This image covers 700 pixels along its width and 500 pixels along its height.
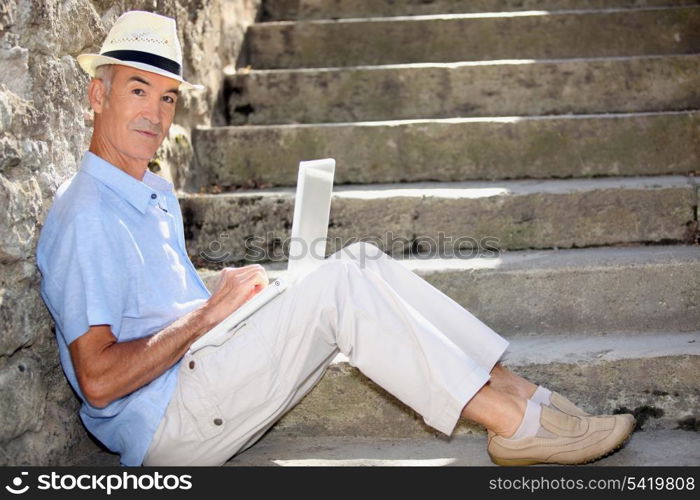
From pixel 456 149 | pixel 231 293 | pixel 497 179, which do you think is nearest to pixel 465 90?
pixel 456 149

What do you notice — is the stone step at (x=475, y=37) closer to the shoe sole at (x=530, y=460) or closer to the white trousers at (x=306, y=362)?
the white trousers at (x=306, y=362)

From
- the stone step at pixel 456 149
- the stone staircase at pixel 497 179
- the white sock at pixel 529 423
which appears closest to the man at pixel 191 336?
the white sock at pixel 529 423

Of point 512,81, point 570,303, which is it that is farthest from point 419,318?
point 512,81

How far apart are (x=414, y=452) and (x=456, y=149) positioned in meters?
1.62

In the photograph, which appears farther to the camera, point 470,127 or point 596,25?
point 596,25

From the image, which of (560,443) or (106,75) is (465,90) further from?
(560,443)

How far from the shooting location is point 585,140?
377cm

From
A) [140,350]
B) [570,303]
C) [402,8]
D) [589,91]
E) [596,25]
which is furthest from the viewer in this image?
[402,8]

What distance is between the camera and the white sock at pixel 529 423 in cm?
235

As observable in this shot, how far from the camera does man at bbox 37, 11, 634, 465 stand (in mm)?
2234

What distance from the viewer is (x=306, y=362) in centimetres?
235

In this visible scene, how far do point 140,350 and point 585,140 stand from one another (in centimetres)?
228

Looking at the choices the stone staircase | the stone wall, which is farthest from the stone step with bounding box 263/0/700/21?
the stone wall
